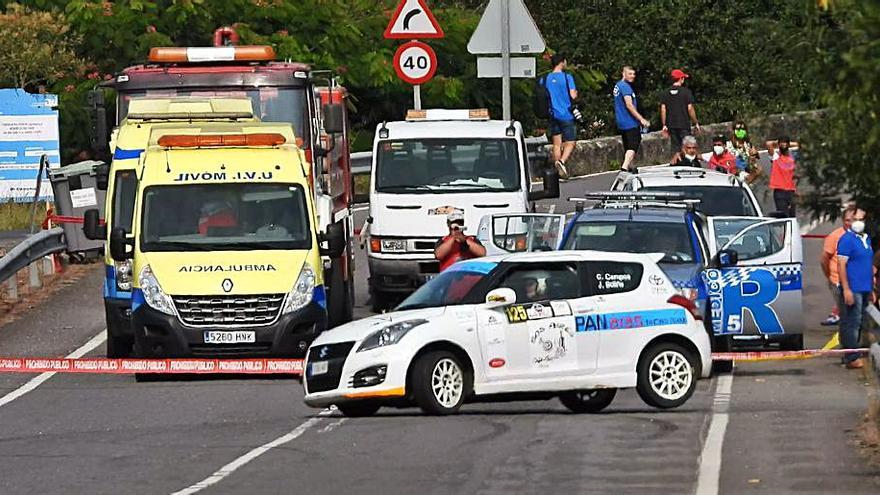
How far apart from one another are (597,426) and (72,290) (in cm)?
1197

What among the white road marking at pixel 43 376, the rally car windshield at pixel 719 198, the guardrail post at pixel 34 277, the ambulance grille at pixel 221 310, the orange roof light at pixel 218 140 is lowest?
the white road marking at pixel 43 376

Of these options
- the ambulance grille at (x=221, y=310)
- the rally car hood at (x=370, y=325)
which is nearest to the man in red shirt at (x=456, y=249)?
the ambulance grille at (x=221, y=310)

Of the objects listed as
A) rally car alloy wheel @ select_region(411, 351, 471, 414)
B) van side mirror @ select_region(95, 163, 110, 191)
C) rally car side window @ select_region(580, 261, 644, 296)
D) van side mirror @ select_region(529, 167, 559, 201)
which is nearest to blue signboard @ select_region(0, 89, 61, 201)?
van side mirror @ select_region(95, 163, 110, 191)

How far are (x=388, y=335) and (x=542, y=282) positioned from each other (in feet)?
4.78

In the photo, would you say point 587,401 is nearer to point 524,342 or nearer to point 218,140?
point 524,342

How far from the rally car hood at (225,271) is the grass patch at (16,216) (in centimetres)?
1257

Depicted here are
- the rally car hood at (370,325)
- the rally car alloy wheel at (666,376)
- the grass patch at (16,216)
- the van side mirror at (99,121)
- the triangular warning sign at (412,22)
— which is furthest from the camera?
the grass patch at (16,216)

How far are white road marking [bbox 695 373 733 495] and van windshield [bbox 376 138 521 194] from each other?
5.39 metres

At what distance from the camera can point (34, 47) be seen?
34000 mm

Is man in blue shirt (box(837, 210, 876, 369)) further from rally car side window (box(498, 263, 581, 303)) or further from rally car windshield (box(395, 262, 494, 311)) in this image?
rally car windshield (box(395, 262, 494, 311))

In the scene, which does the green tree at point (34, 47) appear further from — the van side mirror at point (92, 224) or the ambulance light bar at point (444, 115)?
the van side mirror at point (92, 224)

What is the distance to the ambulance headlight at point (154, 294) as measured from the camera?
19.9m

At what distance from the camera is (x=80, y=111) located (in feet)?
115

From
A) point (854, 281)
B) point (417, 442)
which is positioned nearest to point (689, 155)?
point (854, 281)
